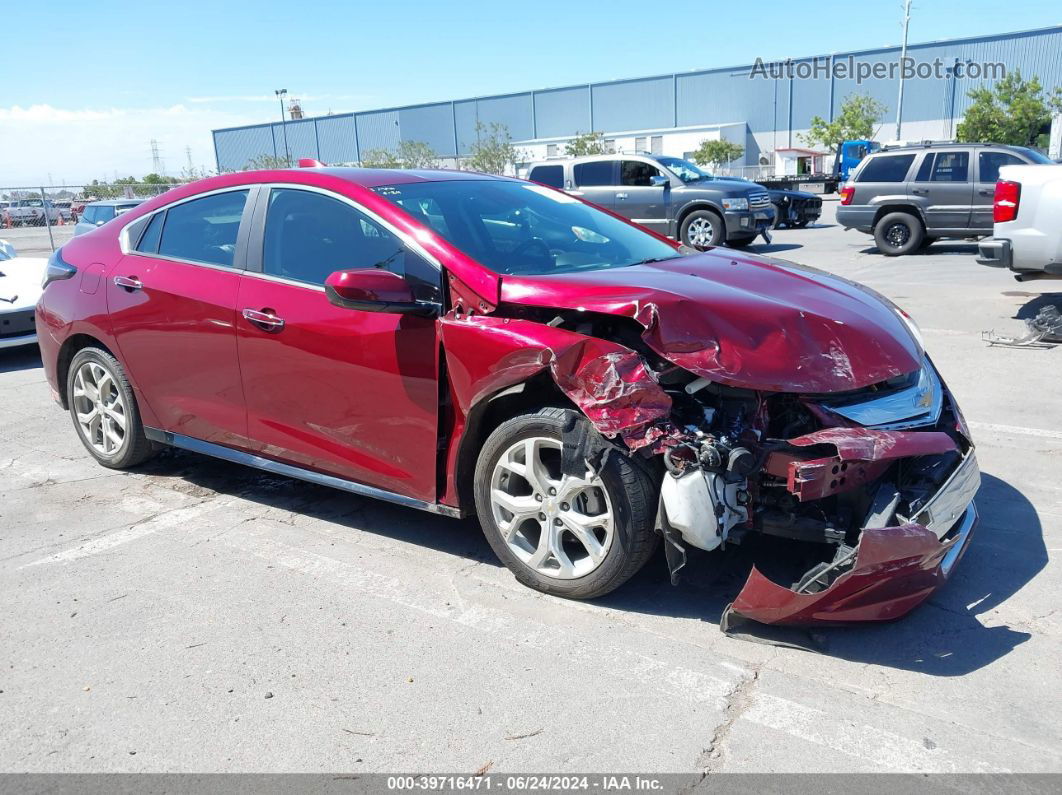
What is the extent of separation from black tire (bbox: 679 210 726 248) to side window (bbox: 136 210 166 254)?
1291cm

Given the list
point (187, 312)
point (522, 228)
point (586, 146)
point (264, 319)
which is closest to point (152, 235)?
point (187, 312)

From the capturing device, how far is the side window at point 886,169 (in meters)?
15.6

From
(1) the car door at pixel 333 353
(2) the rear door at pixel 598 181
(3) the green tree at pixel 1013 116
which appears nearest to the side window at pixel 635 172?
(2) the rear door at pixel 598 181

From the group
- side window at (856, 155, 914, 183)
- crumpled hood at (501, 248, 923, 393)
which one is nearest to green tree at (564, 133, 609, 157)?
side window at (856, 155, 914, 183)

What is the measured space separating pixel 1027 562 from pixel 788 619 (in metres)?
1.40

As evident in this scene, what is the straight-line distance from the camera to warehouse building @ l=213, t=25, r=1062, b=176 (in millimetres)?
60000

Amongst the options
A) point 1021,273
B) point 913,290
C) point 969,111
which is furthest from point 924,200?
point 969,111

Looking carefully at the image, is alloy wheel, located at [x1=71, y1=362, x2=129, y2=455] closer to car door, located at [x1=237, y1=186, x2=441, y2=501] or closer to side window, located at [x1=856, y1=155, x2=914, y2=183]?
car door, located at [x1=237, y1=186, x2=441, y2=501]

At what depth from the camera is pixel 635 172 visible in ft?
57.5

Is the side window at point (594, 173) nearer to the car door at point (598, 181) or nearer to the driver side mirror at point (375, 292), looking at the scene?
the car door at point (598, 181)

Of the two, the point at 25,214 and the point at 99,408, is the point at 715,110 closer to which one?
the point at 25,214

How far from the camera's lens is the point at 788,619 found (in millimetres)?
3188

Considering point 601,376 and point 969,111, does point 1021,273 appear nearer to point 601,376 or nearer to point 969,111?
point 601,376

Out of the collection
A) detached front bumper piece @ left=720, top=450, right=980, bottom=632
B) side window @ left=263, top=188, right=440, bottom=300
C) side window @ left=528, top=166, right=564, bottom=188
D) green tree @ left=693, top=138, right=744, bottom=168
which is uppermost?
green tree @ left=693, top=138, right=744, bottom=168
